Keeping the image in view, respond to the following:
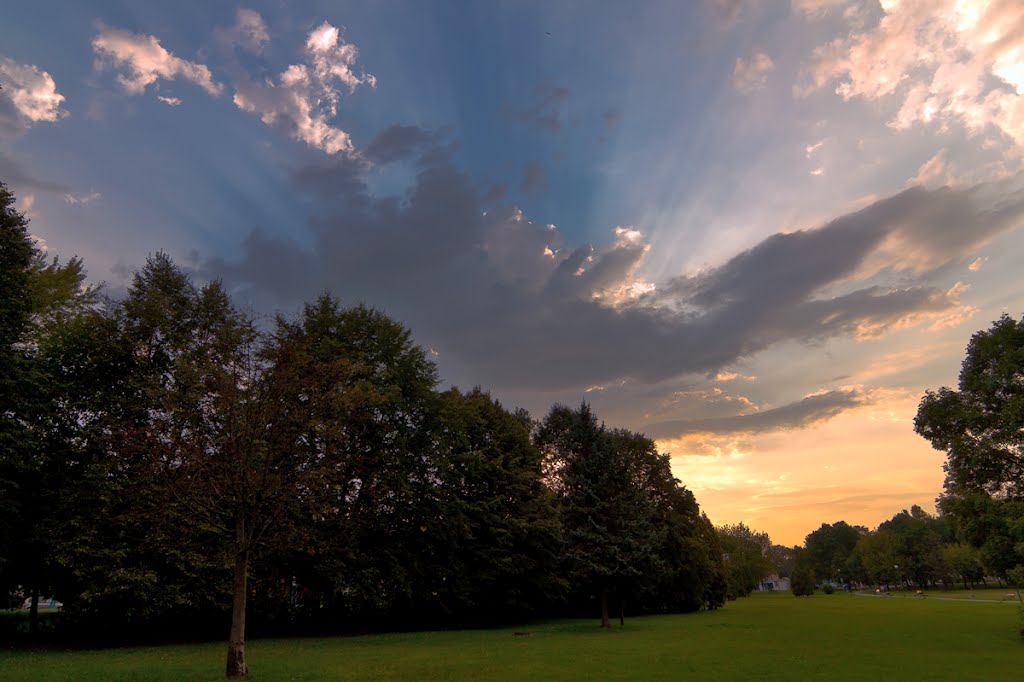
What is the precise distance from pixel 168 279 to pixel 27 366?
31.7 feet

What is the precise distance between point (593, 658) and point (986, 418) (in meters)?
25.0

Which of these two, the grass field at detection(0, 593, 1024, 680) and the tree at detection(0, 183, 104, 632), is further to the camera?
the tree at detection(0, 183, 104, 632)

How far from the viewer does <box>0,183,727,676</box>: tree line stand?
1986 cm

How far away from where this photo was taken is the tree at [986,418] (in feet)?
93.7

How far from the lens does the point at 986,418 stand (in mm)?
29750

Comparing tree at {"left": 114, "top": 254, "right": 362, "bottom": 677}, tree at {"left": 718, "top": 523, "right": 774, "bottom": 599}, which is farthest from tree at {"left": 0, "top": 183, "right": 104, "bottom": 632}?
tree at {"left": 718, "top": 523, "right": 774, "bottom": 599}

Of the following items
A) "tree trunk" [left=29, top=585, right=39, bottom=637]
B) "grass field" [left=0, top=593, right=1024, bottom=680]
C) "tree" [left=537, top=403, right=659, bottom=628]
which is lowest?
"grass field" [left=0, top=593, right=1024, bottom=680]

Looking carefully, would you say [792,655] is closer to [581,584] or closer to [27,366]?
[581,584]

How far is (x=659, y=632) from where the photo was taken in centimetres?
3509

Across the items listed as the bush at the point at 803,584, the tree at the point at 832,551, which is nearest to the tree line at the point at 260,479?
the bush at the point at 803,584

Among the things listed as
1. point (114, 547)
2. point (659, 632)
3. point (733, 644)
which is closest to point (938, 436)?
point (733, 644)

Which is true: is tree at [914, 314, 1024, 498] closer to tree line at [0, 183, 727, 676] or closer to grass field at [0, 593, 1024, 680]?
grass field at [0, 593, 1024, 680]

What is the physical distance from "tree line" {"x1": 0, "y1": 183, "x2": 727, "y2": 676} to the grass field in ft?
13.0

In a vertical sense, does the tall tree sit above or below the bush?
above
